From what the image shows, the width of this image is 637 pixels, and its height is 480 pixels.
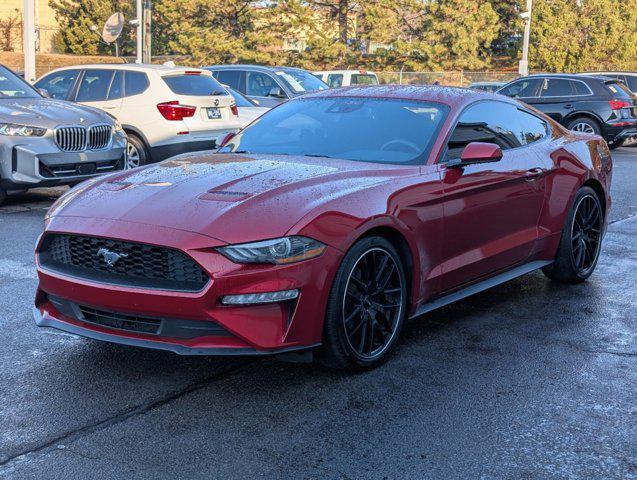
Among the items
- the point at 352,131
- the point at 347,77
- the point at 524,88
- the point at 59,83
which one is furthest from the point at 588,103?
the point at 352,131

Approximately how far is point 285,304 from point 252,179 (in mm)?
869

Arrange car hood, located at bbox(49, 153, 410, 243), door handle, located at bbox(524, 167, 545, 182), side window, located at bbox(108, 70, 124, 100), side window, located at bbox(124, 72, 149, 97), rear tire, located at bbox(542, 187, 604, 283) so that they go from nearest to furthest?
1. car hood, located at bbox(49, 153, 410, 243)
2. door handle, located at bbox(524, 167, 545, 182)
3. rear tire, located at bbox(542, 187, 604, 283)
4. side window, located at bbox(124, 72, 149, 97)
5. side window, located at bbox(108, 70, 124, 100)

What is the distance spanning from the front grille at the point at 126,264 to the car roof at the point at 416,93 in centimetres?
228

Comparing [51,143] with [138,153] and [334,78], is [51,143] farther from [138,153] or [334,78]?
[334,78]

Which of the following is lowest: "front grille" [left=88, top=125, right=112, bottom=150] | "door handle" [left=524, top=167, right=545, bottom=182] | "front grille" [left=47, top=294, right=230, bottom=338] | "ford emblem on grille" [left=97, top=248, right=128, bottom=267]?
"front grille" [left=47, top=294, right=230, bottom=338]

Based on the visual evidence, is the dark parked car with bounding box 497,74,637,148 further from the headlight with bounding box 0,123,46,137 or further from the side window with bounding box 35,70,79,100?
the headlight with bounding box 0,123,46,137

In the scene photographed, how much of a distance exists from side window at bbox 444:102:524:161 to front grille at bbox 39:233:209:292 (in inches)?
77.8

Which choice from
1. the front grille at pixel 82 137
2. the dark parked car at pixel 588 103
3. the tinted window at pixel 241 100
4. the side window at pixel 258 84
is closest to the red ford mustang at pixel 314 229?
the front grille at pixel 82 137

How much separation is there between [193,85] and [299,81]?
5318mm

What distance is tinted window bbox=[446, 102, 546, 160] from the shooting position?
18.4ft

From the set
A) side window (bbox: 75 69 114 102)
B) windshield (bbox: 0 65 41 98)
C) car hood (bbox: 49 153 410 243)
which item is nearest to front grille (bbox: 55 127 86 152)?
windshield (bbox: 0 65 41 98)

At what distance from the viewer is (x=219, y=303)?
406 centimetres

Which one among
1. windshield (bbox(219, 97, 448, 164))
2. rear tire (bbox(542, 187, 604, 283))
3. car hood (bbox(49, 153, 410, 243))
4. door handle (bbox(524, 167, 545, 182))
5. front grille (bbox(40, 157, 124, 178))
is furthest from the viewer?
front grille (bbox(40, 157, 124, 178))

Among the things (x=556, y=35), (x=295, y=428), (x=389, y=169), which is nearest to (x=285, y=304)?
(x=295, y=428)
